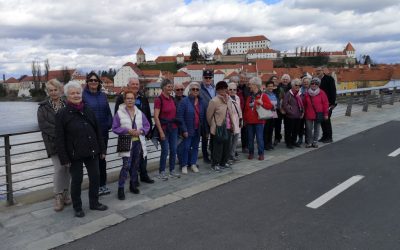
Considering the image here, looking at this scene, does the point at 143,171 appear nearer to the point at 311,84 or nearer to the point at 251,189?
the point at 251,189

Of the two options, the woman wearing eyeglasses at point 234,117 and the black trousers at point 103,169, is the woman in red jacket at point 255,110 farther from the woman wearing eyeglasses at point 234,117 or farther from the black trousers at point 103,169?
the black trousers at point 103,169

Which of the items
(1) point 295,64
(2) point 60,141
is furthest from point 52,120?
(1) point 295,64

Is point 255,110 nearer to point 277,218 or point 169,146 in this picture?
point 169,146

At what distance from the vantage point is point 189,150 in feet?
19.9

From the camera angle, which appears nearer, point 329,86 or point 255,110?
point 255,110

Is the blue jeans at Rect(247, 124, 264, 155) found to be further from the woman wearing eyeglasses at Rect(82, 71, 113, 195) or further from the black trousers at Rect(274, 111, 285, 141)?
the woman wearing eyeglasses at Rect(82, 71, 113, 195)

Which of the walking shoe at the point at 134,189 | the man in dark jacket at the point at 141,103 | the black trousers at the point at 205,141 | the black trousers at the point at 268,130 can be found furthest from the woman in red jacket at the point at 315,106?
the walking shoe at the point at 134,189

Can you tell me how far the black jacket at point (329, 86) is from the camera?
27.9 ft

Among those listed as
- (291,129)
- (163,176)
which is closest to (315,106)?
(291,129)

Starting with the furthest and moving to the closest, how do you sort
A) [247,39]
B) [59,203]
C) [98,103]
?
[247,39]
[98,103]
[59,203]

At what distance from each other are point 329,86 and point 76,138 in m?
6.61

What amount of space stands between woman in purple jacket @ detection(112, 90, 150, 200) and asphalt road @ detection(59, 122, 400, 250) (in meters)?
0.79

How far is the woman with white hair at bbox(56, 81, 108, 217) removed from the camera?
12.6 feet

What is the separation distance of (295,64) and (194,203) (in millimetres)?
113998
